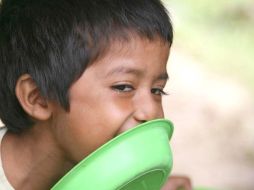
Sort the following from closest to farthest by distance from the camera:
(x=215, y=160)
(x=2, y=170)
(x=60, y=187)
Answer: (x=60, y=187)
(x=2, y=170)
(x=215, y=160)

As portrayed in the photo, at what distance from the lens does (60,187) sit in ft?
3.32

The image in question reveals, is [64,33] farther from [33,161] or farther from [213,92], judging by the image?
[213,92]

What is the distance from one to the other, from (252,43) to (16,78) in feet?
3.20

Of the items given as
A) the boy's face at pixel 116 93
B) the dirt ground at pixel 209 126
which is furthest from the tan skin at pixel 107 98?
the dirt ground at pixel 209 126

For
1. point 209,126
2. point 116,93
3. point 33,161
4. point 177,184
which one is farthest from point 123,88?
point 209,126

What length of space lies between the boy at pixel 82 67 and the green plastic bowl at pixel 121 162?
70 mm

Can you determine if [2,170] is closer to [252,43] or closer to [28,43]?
[28,43]

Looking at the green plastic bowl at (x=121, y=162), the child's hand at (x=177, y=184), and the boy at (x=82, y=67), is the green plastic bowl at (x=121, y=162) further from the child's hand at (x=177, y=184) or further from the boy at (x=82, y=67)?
the child's hand at (x=177, y=184)

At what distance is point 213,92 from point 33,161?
82 cm

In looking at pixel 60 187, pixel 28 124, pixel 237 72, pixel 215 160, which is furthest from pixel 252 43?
pixel 60 187

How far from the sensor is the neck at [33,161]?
1.23 m


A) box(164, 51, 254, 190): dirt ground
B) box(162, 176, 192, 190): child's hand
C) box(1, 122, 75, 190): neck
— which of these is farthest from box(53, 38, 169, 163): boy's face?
box(164, 51, 254, 190): dirt ground

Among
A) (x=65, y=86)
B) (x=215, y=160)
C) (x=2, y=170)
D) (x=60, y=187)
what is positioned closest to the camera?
(x=60, y=187)

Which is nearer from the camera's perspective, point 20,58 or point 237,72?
point 20,58
